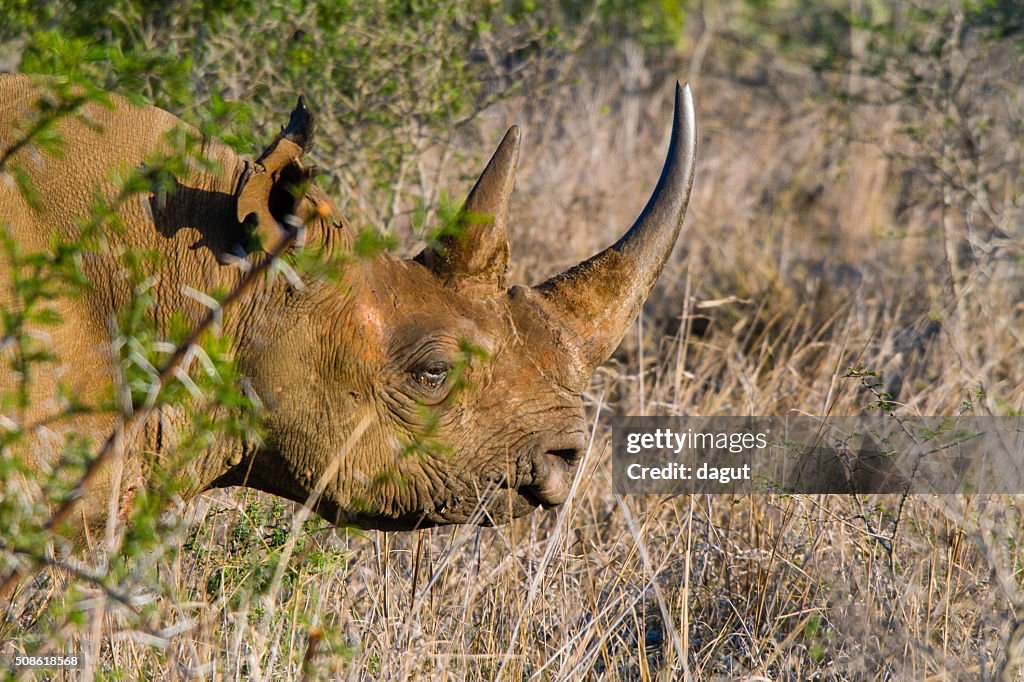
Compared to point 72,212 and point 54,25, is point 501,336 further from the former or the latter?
point 54,25

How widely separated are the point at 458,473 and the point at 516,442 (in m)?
0.19

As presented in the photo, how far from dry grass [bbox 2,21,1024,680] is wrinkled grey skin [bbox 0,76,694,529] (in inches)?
11.0

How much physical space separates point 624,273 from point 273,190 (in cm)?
108

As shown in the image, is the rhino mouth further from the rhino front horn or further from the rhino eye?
the rhino eye

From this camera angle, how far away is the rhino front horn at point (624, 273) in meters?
3.92

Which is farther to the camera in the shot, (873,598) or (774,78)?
(774,78)

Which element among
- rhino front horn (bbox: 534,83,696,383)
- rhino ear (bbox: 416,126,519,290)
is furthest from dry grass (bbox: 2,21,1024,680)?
rhino ear (bbox: 416,126,519,290)

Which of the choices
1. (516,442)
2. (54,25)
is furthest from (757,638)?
(54,25)

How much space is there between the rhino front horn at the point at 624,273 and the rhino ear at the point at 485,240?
22cm

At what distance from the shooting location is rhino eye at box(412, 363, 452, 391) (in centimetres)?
371

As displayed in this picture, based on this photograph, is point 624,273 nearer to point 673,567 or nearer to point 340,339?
point 340,339

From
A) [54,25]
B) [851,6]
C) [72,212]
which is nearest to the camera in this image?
[72,212]

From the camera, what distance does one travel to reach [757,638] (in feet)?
15.0

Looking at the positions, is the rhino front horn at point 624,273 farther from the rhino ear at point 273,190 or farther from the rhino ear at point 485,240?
the rhino ear at point 273,190
